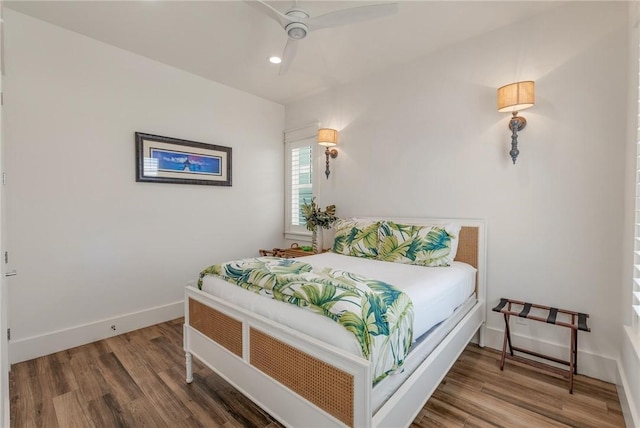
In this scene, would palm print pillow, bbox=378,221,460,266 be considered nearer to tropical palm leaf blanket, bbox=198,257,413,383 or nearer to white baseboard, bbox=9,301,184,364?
tropical palm leaf blanket, bbox=198,257,413,383

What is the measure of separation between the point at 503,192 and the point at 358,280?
5.74 feet

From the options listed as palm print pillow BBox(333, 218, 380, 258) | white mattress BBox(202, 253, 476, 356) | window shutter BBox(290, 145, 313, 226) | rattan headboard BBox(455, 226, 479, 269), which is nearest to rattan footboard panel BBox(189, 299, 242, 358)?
white mattress BBox(202, 253, 476, 356)

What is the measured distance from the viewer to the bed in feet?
4.23

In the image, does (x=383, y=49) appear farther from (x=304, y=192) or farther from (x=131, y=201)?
(x=131, y=201)

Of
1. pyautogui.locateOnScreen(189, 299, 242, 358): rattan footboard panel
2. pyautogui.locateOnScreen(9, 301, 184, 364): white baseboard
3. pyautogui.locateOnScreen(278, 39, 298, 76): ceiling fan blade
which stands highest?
pyautogui.locateOnScreen(278, 39, 298, 76): ceiling fan blade

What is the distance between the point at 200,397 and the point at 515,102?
3094mm

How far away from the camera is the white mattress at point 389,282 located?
1431 mm

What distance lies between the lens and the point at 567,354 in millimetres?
2320

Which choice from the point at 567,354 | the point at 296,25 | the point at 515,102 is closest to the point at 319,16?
the point at 296,25

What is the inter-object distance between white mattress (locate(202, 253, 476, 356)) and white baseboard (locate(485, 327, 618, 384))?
20.5 inches

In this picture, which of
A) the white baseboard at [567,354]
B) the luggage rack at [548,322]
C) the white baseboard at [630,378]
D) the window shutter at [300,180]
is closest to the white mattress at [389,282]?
the luggage rack at [548,322]

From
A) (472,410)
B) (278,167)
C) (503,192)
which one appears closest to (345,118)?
(278,167)

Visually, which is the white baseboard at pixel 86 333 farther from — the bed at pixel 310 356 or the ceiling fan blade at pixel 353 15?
the ceiling fan blade at pixel 353 15

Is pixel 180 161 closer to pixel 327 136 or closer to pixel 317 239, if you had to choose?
pixel 327 136
